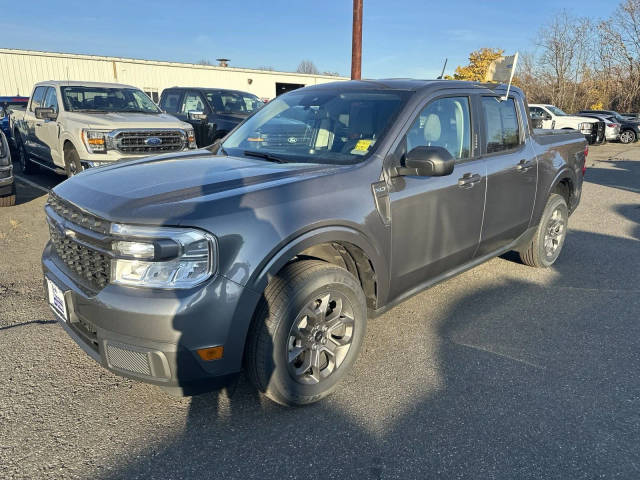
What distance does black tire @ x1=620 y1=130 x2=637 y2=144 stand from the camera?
24.7m

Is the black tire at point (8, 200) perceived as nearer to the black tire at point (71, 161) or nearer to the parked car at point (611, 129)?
the black tire at point (71, 161)

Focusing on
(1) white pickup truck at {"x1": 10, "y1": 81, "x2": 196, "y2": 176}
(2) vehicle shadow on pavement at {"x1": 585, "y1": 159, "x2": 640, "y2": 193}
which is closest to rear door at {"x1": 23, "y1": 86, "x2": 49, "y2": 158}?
(1) white pickup truck at {"x1": 10, "y1": 81, "x2": 196, "y2": 176}

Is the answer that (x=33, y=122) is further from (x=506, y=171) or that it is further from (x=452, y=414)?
(x=452, y=414)

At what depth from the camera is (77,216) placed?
256 centimetres

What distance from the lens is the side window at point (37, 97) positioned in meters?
9.36

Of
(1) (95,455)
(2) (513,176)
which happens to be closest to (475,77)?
(2) (513,176)

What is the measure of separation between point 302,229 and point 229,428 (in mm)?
1119

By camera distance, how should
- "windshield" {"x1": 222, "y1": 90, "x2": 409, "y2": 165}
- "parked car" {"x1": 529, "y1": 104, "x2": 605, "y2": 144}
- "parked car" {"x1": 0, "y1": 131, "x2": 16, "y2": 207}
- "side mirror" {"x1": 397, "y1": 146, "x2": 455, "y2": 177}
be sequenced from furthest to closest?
"parked car" {"x1": 529, "y1": 104, "x2": 605, "y2": 144} → "parked car" {"x1": 0, "y1": 131, "x2": 16, "y2": 207} → "windshield" {"x1": 222, "y1": 90, "x2": 409, "y2": 165} → "side mirror" {"x1": 397, "y1": 146, "x2": 455, "y2": 177}

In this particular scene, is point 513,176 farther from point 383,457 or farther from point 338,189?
point 383,457

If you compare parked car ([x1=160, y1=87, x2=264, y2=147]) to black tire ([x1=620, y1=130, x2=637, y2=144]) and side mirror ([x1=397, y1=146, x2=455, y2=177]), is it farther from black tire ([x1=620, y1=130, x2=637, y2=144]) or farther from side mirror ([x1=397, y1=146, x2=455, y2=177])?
black tire ([x1=620, y1=130, x2=637, y2=144])

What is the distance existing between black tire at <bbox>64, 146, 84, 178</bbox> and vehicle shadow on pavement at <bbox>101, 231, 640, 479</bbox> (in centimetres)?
605

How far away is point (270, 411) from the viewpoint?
2.74 meters

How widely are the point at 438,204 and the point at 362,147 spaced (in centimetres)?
67

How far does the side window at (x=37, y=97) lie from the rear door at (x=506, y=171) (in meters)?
8.60
